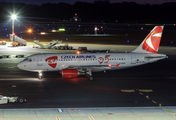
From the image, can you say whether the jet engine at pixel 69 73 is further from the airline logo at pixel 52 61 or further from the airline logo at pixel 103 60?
the airline logo at pixel 103 60

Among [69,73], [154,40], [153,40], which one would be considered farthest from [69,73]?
[154,40]

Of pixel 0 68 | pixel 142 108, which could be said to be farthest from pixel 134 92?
pixel 0 68

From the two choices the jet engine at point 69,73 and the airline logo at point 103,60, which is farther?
the airline logo at point 103,60

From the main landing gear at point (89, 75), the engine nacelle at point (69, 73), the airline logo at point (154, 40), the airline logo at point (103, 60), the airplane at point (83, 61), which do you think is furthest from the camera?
the airline logo at point (154, 40)

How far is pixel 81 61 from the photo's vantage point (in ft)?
130

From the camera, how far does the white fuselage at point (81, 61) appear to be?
39406 mm

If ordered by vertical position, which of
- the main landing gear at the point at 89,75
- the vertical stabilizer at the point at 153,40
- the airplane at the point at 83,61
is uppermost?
the vertical stabilizer at the point at 153,40

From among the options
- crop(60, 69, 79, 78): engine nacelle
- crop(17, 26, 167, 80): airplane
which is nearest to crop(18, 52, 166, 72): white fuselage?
crop(17, 26, 167, 80): airplane

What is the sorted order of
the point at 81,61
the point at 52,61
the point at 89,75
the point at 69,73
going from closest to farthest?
the point at 69,73 < the point at 89,75 < the point at 52,61 < the point at 81,61

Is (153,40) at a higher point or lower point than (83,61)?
higher

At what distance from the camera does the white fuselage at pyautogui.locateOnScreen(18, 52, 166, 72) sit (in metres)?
39.4

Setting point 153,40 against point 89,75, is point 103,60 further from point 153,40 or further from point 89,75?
point 153,40

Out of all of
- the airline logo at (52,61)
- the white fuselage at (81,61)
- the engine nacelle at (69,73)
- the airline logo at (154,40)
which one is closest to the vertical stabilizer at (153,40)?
the airline logo at (154,40)

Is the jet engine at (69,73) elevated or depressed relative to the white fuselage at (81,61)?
depressed
